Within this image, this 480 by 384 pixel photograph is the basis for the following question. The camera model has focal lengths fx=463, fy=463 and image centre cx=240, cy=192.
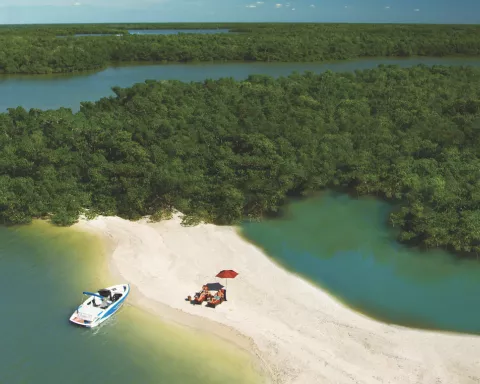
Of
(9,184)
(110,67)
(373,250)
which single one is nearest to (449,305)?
(373,250)

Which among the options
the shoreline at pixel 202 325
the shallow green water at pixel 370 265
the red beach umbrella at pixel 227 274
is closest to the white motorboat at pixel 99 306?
the shoreline at pixel 202 325

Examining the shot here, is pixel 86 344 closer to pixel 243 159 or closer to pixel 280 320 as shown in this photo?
pixel 280 320

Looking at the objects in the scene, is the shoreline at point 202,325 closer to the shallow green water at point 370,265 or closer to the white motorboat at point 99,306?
the white motorboat at point 99,306

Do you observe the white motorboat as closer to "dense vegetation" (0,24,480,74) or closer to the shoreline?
the shoreline

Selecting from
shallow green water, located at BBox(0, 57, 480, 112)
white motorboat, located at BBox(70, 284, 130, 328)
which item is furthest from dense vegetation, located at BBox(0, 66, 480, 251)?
shallow green water, located at BBox(0, 57, 480, 112)

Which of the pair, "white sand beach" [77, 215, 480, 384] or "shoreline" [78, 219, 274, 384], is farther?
"shoreline" [78, 219, 274, 384]

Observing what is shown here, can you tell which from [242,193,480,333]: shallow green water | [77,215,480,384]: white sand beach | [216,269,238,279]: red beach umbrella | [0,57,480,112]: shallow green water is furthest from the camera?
[0,57,480,112]: shallow green water

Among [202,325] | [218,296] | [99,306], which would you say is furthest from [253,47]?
[202,325]
